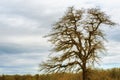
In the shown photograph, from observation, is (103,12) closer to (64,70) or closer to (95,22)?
(95,22)

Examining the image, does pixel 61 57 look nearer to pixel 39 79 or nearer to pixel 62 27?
pixel 62 27

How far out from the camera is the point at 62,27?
1833 inches

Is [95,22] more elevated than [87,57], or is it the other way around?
[95,22]

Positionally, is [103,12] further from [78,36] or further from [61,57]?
[61,57]

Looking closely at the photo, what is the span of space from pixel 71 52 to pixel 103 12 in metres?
5.87

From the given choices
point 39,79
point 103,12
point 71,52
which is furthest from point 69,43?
point 39,79

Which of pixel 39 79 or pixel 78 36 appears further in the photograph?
pixel 39 79

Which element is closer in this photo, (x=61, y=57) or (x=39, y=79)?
(x=61, y=57)

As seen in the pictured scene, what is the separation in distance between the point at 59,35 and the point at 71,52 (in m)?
2.33

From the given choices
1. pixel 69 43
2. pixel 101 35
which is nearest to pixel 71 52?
pixel 69 43

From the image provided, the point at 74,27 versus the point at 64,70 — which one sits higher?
the point at 74,27

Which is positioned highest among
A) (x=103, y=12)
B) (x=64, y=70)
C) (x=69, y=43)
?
(x=103, y=12)

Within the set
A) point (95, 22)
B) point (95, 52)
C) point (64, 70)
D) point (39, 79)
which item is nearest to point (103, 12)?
point (95, 22)

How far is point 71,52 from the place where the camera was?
151ft
